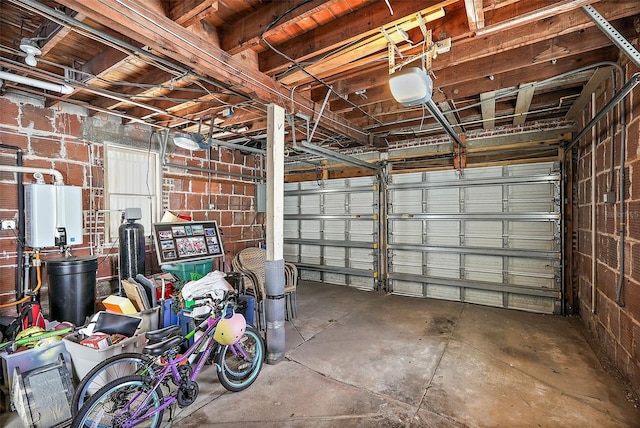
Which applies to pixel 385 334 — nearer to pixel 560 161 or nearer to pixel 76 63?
pixel 560 161

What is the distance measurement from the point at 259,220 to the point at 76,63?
4233mm

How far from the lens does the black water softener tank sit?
3.86 meters

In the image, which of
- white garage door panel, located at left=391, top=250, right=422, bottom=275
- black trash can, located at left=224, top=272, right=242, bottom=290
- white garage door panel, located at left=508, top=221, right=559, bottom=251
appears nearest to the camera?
black trash can, located at left=224, top=272, right=242, bottom=290

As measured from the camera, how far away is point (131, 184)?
14.7ft

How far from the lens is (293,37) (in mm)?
2666

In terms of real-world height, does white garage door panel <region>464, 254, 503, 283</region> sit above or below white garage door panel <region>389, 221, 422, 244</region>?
below

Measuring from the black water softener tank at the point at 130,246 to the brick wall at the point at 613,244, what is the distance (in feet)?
17.0

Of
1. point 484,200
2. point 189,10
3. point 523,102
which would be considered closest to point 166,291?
point 189,10

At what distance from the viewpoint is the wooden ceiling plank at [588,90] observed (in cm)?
297

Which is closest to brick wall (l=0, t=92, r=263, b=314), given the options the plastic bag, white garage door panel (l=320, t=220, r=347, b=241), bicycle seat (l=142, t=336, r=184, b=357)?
white garage door panel (l=320, t=220, r=347, b=241)

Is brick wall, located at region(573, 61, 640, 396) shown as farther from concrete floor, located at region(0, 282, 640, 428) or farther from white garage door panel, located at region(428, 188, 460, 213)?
white garage door panel, located at region(428, 188, 460, 213)

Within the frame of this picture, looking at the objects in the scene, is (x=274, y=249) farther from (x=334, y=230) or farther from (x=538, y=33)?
(x=334, y=230)

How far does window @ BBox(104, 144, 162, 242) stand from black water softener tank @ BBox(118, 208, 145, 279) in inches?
20.4

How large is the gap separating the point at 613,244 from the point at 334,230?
4.36 m
